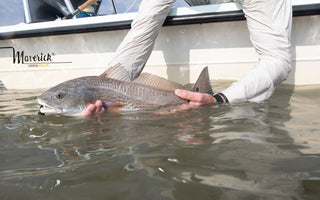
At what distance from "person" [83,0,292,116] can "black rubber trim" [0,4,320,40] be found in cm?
23

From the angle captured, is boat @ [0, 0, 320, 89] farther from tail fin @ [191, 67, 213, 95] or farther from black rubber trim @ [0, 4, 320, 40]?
tail fin @ [191, 67, 213, 95]

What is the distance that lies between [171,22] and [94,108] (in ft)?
5.20

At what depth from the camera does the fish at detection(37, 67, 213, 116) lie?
210 centimetres

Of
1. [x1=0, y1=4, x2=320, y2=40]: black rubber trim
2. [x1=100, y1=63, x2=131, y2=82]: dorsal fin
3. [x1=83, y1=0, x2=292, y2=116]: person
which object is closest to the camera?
[x1=83, y1=0, x2=292, y2=116]: person

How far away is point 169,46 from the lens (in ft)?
11.0

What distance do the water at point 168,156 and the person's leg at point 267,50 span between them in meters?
0.32

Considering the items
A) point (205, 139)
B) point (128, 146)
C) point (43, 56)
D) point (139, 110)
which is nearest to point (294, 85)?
point (139, 110)

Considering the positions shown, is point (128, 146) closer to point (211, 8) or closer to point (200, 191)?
point (200, 191)

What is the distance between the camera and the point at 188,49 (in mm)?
3279

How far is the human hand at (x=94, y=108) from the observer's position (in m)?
2.13

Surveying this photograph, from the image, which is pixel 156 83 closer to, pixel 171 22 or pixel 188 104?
pixel 188 104

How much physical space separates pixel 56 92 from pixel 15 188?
1326mm

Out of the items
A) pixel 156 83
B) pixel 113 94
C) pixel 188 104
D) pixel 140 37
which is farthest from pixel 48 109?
pixel 140 37

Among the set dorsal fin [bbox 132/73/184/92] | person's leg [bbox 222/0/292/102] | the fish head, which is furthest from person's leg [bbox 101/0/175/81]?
person's leg [bbox 222/0/292/102]
